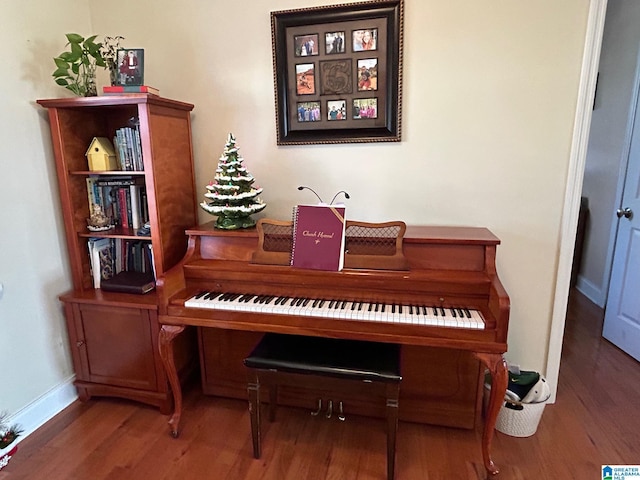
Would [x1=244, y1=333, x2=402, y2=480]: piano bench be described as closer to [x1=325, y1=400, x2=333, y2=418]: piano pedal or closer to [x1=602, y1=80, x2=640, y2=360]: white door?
[x1=325, y1=400, x2=333, y2=418]: piano pedal

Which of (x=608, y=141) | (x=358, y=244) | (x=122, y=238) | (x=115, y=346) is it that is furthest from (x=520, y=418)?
(x=608, y=141)

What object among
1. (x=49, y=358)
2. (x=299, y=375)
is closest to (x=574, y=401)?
(x=299, y=375)

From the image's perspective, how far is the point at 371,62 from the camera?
76.9 inches

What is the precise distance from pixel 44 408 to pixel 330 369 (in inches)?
61.6

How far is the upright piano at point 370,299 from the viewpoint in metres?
1.51

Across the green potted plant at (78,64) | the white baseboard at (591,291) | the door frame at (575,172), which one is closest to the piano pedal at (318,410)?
the door frame at (575,172)

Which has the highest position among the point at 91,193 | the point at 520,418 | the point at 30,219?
the point at 91,193

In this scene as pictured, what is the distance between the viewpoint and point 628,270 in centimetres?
259

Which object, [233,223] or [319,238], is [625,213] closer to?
[319,238]

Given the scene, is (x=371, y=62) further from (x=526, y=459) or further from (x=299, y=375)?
(x=526, y=459)

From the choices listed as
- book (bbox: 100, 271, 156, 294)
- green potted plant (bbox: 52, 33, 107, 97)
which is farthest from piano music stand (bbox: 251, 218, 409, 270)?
green potted plant (bbox: 52, 33, 107, 97)

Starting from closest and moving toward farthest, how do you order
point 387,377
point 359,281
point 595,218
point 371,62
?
point 387,377 < point 359,281 < point 371,62 < point 595,218

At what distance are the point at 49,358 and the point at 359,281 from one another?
169 cm

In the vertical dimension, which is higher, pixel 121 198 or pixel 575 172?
pixel 575 172
